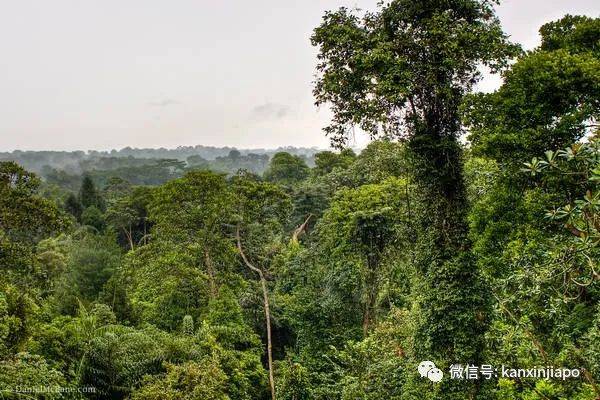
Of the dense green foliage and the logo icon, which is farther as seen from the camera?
the logo icon

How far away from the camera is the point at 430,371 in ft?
23.8

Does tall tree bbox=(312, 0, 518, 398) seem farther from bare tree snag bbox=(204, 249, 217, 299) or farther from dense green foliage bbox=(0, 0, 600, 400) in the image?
bare tree snag bbox=(204, 249, 217, 299)

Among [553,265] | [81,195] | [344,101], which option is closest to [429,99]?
[344,101]

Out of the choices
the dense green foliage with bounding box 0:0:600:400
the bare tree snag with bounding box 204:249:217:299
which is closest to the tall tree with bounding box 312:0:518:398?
the dense green foliage with bounding box 0:0:600:400

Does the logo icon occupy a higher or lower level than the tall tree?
lower

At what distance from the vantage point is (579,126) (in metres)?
6.93

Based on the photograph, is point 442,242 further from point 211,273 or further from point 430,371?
point 211,273

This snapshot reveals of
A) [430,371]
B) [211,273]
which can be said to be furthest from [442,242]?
[211,273]

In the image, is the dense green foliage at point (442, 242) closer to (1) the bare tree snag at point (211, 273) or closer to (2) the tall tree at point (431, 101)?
(2) the tall tree at point (431, 101)

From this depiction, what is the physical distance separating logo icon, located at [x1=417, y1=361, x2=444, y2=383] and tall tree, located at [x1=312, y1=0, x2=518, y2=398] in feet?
0.48

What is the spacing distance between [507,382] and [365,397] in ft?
11.9

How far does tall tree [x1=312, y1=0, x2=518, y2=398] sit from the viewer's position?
6867 millimetres

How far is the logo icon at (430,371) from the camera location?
716 cm

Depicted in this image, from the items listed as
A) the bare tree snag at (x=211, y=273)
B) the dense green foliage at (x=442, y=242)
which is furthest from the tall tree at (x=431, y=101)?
the bare tree snag at (x=211, y=273)
